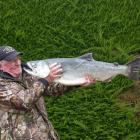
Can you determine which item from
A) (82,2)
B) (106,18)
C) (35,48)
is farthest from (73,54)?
(82,2)

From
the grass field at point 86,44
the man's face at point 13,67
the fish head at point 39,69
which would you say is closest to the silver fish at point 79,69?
the fish head at point 39,69

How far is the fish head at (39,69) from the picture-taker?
18.6ft

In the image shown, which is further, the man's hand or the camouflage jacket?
the man's hand

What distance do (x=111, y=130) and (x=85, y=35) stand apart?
11.1ft

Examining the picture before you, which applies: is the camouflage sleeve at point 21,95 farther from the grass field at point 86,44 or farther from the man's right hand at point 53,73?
the grass field at point 86,44

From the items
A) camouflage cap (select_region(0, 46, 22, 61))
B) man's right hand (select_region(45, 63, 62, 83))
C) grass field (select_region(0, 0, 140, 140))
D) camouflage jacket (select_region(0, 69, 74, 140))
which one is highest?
camouflage cap (select_region(0, 46, 22, 61))

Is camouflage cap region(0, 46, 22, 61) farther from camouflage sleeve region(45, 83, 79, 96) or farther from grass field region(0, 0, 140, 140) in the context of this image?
grass field region(0, 0, 140, 140)

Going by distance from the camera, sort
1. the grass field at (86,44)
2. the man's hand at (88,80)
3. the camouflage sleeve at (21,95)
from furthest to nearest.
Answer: the grass field at (86,44), the man's hand at (88,80), the camouflage sleeve at (21,95)

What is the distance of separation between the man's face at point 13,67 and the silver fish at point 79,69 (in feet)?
0.34

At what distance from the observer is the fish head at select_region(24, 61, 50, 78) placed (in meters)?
5.66

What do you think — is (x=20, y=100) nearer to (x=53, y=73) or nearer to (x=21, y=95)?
(x=21, y=95)

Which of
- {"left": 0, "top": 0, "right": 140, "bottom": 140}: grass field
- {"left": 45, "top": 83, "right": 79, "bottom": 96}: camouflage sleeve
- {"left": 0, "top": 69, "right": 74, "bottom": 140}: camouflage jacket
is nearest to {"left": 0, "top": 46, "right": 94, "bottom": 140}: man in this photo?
{"left": 0, "top": 69, "right": 74, "bottom": 140}: camouflage jacket

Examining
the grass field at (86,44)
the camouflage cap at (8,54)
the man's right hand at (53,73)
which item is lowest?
the grass field at (86,44)

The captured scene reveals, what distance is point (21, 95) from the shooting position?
18.3 ft
